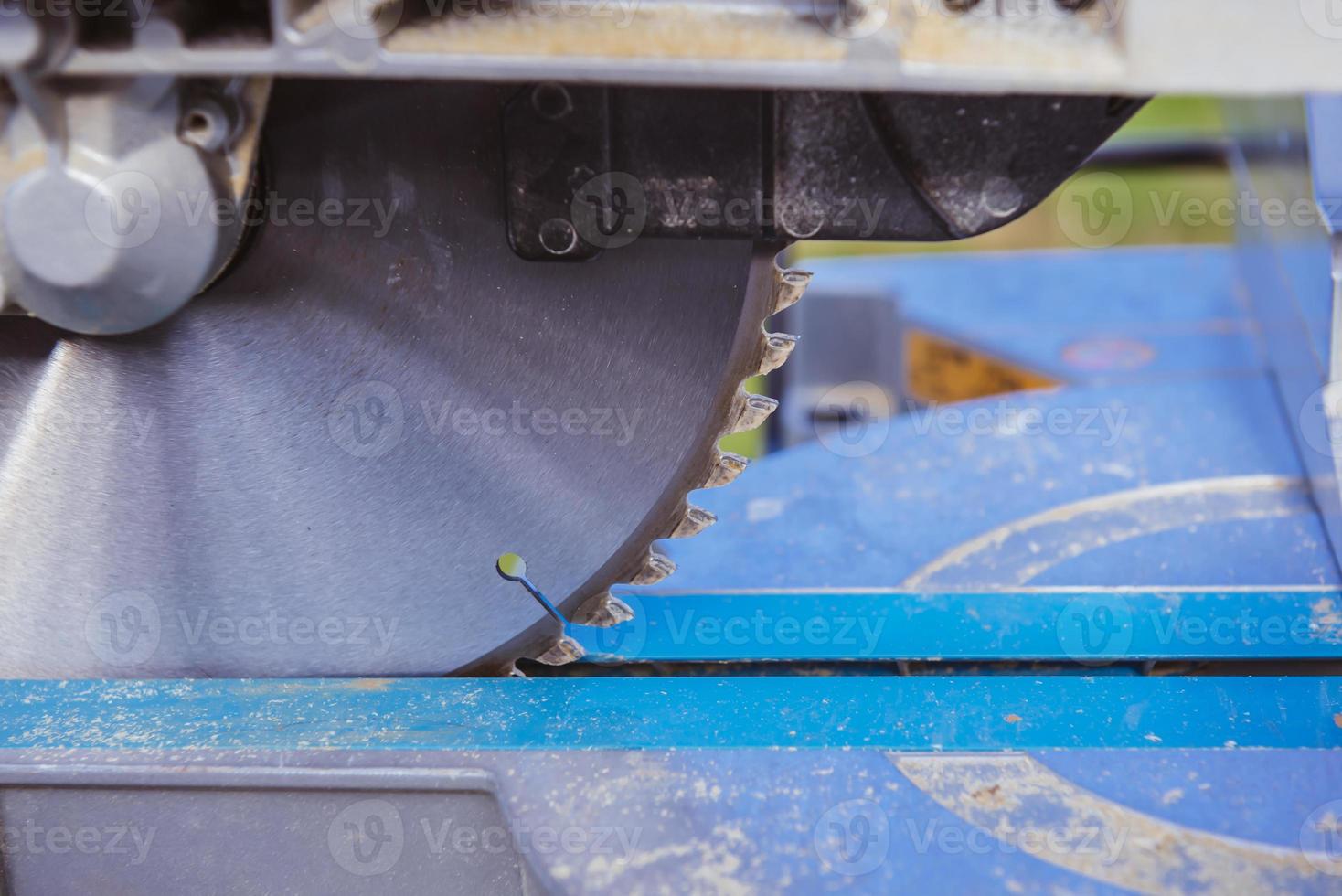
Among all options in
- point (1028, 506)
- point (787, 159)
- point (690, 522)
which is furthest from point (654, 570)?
point (1028, 506)

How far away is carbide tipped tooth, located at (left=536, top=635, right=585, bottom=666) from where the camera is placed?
45.1 inches

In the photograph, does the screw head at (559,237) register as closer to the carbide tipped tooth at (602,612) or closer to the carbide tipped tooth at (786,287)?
the carbide tipped tooth at (786,287)

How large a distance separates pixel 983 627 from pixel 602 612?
0.40 metres

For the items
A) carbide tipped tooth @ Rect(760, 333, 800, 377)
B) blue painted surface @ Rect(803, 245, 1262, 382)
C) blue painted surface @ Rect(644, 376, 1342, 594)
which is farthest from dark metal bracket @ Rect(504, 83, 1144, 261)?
blue painted surface @ Rect(803, 245, 1262, 382)

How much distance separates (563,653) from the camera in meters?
1.15

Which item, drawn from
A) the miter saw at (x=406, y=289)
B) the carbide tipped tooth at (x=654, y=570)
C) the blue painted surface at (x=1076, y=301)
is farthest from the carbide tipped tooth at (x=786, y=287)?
the blue painted surface at (x=1076, y=301)

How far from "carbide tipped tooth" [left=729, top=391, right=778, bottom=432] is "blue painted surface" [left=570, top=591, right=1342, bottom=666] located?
0.86 ft

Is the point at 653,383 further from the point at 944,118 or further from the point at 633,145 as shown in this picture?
the point at 944,118

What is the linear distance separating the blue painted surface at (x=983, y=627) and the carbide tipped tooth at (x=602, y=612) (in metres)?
0.06

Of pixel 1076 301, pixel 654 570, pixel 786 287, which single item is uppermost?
→ pixel 1076 301

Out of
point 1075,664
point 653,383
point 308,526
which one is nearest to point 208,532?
point 308,526

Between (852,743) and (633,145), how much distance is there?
20.5 inches

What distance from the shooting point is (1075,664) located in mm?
1217

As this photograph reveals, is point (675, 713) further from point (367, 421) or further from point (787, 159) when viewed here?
point (787, 159)
